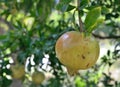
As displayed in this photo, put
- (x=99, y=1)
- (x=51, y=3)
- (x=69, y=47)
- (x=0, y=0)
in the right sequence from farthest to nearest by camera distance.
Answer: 1. (x=51, y=3)
2. (x=0, y=0)
3. (x=99, y=1)
4. (x=69, y=47)

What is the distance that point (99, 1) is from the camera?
1.46 meters

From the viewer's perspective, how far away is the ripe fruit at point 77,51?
82 cm

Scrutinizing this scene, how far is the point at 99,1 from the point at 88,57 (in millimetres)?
673

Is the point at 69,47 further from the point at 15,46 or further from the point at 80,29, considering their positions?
the point at 15,46

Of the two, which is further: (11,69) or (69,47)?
(11,69)

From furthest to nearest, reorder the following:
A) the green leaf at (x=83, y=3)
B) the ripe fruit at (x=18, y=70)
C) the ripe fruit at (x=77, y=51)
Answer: the ripe fruit at (x=18, y=70) < the green leaf at (x=83, y=3) < the ripe fruit at (x=77, y=51)

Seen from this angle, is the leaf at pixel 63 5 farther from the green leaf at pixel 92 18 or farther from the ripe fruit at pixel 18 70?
the ripe fruit at pixel 18 70

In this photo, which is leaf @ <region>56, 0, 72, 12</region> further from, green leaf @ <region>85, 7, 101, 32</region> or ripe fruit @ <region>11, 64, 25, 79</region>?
ripe fruit @ <region>11, 64, 25, 79</region>

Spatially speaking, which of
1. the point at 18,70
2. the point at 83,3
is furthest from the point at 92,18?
the point at 18,70

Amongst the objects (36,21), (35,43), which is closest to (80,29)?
(35,43)

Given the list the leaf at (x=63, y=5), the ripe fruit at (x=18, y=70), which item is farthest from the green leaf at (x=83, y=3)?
the ripe fruit at (x=18, y=70)

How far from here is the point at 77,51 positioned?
82cm

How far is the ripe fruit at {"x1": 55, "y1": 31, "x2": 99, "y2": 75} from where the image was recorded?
2.68 ft

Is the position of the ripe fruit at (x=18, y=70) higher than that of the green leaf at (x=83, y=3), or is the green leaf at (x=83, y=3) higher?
the green leaf at (x=83, y=3)
